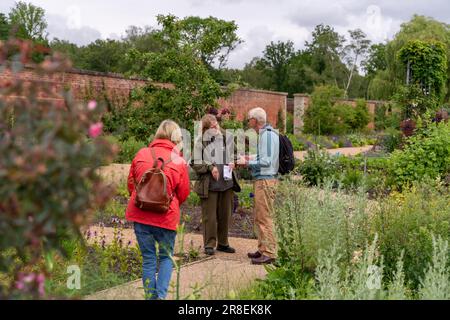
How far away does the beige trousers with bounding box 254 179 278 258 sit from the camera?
6867mm

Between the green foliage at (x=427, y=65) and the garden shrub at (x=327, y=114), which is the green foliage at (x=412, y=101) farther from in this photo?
the garden shrub at (x=327, y=114)

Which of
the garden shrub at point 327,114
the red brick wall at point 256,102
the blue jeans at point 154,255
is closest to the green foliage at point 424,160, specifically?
the blue jeans at point 154,255

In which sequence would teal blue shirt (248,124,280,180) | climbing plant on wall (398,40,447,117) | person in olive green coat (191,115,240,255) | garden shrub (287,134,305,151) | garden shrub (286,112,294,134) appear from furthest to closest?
garden shrub (286,112,294,134) < garden shrub (287,134,305,151) < climbing plant on wall (398,40,447,117) < person in olive green coat (191,115,240,255) < teal blue shirt (248,124,280,180)

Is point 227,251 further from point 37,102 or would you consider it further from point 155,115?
point 37,102

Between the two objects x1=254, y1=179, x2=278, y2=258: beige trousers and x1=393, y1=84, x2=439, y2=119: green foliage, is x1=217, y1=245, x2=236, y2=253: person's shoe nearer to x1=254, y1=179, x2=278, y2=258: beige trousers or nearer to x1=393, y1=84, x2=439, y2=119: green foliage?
x1=254, y1=179, x2=278, y2=258: beige trousers

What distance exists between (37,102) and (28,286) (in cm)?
72

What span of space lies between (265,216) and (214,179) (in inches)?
30.3

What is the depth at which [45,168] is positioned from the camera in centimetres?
197

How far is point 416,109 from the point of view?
61.3 feet

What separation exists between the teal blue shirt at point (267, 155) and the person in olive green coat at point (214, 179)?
1.57 feet

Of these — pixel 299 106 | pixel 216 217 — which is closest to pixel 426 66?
pixel 299 106

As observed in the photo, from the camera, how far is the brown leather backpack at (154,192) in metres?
4.92

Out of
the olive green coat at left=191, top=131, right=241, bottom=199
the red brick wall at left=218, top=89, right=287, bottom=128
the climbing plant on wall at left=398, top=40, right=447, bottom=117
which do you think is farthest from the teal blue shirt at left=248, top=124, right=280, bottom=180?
the red brick wall at left=218, top=89, right=287, bottom=128

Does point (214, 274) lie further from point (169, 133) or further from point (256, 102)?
point (256, 102)
